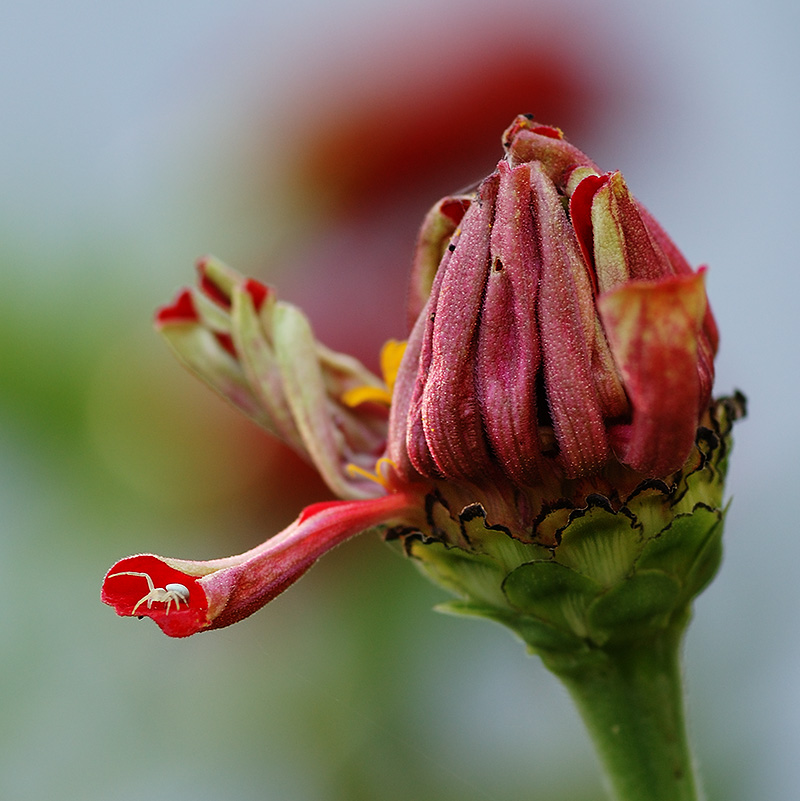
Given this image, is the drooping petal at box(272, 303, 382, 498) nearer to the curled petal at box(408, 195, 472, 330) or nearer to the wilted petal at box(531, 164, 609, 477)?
the curled petal at box(408, 195, 472, 330)

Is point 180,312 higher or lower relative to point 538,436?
higher

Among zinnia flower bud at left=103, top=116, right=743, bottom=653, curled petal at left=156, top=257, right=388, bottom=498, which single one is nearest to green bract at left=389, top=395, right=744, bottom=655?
zinnia flower bud at left=103, top=116, right=743, bottom=653

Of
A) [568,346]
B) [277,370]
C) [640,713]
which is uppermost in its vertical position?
[277,370]

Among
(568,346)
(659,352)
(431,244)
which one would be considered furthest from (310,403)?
(659,352)

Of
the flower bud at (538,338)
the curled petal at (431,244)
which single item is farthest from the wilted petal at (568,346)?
the curled petal at (431,244)

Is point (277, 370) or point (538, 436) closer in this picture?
point (538, 436)

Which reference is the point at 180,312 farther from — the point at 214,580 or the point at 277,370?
the point at 214,580

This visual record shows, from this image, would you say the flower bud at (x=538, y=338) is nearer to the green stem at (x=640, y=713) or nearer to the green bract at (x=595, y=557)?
the green bract at (x=595, y=557)
